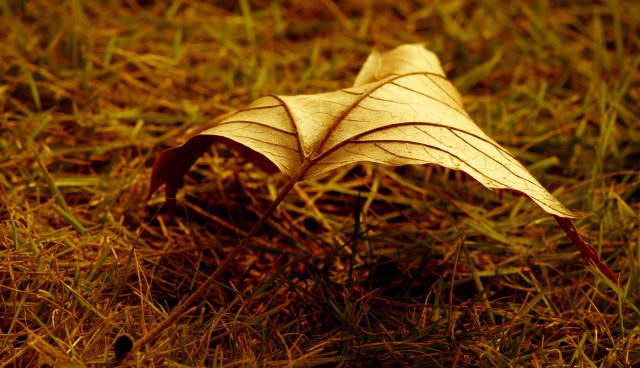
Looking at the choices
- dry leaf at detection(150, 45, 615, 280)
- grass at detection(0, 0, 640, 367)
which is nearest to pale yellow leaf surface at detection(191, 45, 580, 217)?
dry leaf at detection(150, 45, 615, 280)

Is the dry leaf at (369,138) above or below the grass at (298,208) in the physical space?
above

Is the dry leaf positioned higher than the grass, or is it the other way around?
the dry leaf

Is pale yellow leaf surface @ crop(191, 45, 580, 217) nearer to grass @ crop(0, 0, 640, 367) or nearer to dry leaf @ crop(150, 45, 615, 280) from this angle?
dry leaf @ crop(150, 45, 615, 280)

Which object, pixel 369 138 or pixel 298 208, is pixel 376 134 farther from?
pixel 298 208

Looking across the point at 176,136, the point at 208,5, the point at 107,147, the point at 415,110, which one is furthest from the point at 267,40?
the point at 415,110

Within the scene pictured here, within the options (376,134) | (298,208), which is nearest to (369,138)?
(376,134)

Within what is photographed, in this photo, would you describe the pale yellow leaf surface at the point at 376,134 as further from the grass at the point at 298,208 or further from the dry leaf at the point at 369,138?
the grass at the point at 298,208

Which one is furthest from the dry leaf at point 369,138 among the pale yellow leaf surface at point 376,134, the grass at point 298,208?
the grass at point 298,208
